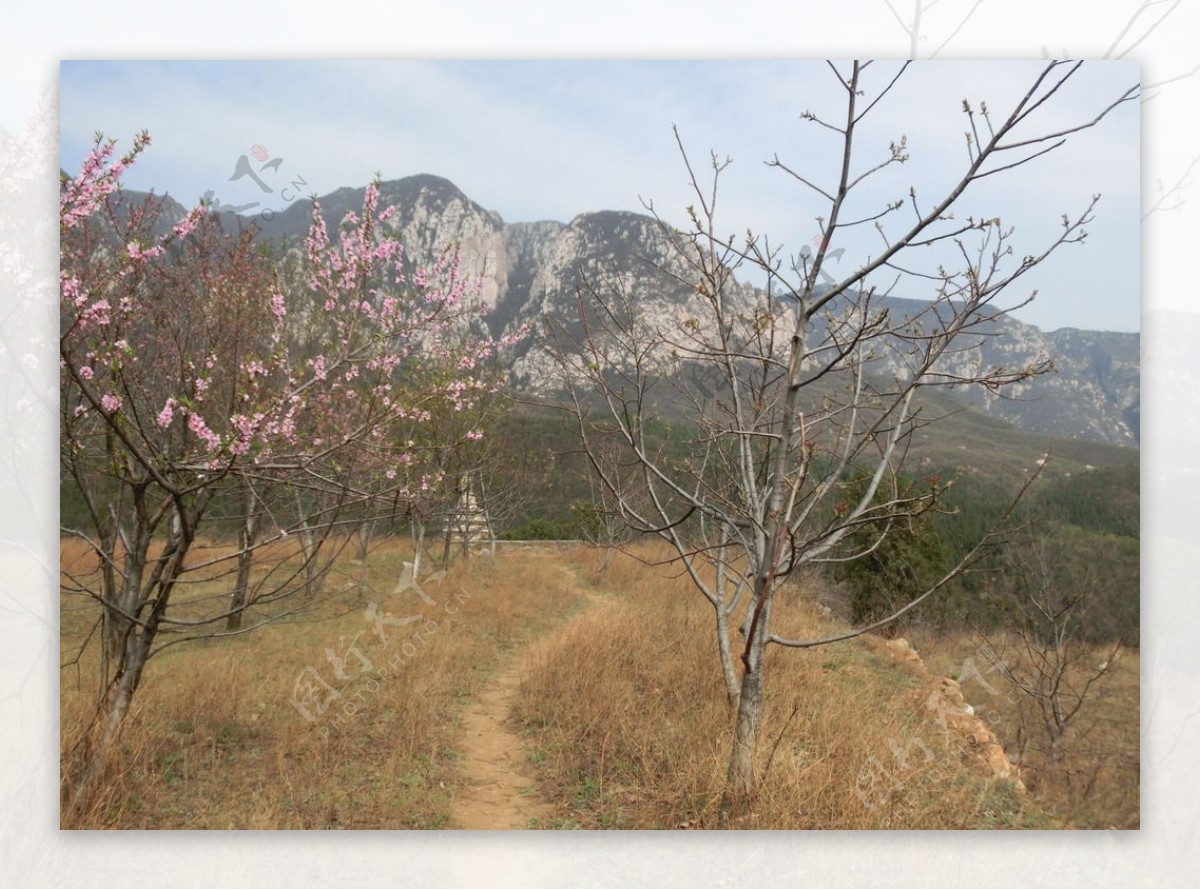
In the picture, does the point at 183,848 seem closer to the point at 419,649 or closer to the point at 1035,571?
the point at 419,649

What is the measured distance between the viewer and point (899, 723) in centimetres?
385

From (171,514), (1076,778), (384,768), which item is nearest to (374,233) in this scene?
(171,514)

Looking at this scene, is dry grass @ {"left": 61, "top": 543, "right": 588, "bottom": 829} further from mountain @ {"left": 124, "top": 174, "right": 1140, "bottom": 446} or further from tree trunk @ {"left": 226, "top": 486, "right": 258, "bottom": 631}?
mountain @ {"left": 124, "top": 174, "right": 1140, "bottom": 446}

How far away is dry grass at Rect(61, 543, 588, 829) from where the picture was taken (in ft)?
9.67

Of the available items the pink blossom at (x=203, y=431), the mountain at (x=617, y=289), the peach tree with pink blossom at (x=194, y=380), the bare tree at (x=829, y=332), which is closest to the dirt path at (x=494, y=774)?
the bare tree at (x=829, y=332)

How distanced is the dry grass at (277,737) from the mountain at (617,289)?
210cm

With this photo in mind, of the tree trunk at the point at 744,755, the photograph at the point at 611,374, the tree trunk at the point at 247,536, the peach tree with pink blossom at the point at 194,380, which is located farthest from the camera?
the tree trunk at the point at 247,536

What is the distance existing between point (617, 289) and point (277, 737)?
2.75m

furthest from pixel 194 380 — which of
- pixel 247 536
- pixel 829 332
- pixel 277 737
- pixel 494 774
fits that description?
pixel 829 332

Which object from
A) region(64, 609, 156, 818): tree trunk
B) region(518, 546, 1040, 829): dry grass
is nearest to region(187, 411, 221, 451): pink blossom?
region(64, 609, 156, 818): tree trunk

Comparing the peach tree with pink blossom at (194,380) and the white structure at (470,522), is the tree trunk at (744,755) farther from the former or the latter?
the white structure at (470,522)

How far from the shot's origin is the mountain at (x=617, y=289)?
325 centimetres

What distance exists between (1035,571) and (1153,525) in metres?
3.18

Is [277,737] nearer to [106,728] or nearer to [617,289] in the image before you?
[106,728]
